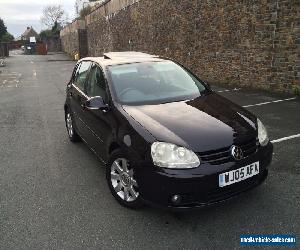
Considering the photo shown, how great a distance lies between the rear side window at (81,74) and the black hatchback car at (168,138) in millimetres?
373

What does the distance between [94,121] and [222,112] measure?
175 cm

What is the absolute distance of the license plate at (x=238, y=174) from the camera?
135 inches

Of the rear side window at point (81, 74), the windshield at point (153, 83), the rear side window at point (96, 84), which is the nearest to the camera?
the windshield at point (153, 83)

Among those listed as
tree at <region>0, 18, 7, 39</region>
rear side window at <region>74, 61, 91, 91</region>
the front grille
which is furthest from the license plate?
tree at <region>0, 18, 7, 39</region>

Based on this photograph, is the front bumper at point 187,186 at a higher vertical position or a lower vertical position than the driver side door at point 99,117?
lower

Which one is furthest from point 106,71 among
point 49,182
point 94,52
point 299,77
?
point 94,52

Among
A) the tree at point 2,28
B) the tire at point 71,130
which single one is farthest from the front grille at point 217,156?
the tree at point 2,28

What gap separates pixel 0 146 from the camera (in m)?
6.46

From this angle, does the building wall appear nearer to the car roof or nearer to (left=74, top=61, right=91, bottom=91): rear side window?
the car roof

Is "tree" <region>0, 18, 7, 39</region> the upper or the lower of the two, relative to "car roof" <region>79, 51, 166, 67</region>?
upper

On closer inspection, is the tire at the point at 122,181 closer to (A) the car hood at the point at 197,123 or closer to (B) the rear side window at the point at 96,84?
(A) the car hood at the point at 197,123

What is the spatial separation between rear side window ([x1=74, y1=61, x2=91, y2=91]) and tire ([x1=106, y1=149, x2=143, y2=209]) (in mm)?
1934

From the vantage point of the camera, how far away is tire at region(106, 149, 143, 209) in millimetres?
3824

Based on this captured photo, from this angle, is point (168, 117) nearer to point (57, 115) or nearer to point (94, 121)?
point (94, 121)
